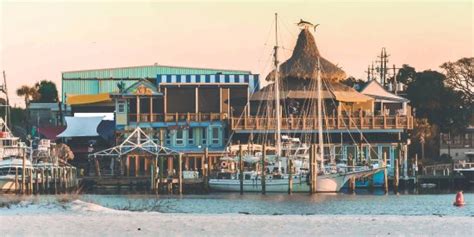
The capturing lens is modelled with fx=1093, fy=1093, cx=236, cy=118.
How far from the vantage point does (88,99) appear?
9712cm

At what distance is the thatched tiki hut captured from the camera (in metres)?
80.1

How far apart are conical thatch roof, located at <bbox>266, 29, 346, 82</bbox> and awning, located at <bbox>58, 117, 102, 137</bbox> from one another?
18.6m

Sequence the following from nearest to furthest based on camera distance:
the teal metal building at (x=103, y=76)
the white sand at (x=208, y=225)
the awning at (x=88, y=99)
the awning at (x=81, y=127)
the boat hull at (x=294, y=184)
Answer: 1. the white sand at (x=208, y=225)
2. the boat hull at (x=294, y=184)
3. the awning at (x=81, y=127)
4. the awning at (x=88, y=99)
5. the teal metal building at (x=103, y=76)

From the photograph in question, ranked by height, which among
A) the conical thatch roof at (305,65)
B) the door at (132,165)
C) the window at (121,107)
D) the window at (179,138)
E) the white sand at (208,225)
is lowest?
the white sand at (208,225)

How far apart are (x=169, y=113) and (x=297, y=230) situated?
5330 centimetres

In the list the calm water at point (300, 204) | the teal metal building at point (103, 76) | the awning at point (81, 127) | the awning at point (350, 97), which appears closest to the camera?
Result: the calm water at point (300, 204)

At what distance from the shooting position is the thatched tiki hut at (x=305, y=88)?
3155 inches

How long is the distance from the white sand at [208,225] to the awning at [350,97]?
1777 inches

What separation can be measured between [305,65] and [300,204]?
27619 mm

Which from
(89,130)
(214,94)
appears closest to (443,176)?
(214,94)

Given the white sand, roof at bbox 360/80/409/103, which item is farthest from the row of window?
the white sand

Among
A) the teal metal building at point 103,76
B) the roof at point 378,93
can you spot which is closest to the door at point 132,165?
the roof at point 378,93

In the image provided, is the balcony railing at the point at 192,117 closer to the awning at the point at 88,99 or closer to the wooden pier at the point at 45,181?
the wooden pier at the point at 45,181

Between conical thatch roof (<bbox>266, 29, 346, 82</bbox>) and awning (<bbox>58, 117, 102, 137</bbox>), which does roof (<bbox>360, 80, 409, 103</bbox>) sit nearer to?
conical thatch roof (<bbox>266, 29, 346, 82</bbox>)
